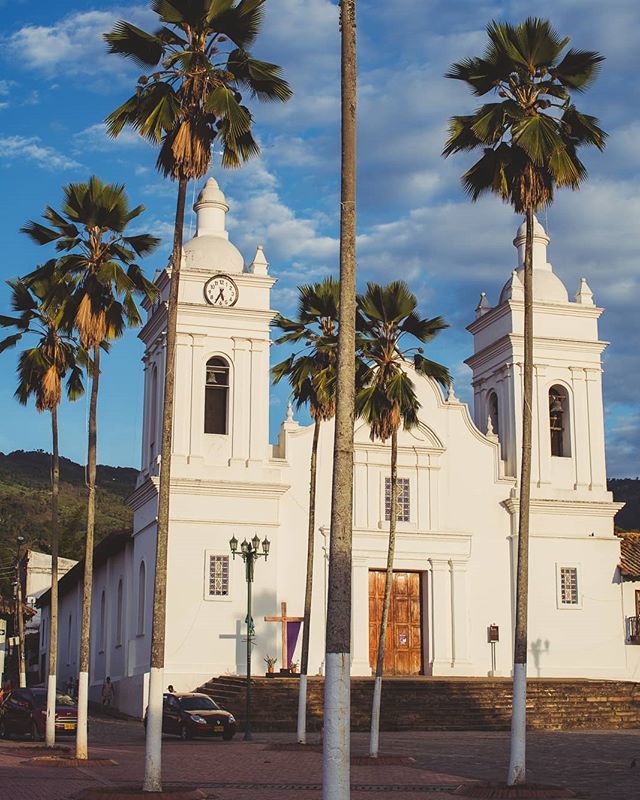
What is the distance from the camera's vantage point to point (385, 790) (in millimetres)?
17031

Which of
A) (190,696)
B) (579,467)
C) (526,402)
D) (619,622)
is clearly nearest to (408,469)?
(579,467)

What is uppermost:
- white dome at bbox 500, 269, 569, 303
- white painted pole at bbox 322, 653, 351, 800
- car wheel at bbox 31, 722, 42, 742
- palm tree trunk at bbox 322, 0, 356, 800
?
white dome at bbox 500, 269, 569, 303

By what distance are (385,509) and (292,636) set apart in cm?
545

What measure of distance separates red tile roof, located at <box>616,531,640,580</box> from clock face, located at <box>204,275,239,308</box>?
53.2 ft

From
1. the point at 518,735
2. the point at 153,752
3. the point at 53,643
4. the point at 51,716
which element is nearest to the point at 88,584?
the point at 53,643

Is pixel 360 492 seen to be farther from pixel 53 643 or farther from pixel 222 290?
pixel 53 643

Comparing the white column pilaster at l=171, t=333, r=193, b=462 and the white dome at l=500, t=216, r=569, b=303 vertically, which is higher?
the white dome at l=500, t=216, r=569, b=303

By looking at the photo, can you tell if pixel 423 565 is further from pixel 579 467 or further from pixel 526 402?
pixel 526 402

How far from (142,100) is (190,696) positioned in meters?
16.5

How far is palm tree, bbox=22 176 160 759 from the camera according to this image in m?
22.4

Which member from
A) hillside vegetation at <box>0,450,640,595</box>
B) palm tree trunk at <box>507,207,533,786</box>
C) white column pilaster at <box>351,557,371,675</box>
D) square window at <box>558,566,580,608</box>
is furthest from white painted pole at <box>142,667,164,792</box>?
hillside vegetation at <box>0,450,640,595</box>

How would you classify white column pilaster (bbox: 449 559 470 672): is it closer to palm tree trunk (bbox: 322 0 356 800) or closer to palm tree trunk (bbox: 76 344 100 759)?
palm tree trunk (bbox: 76 344 100 759)

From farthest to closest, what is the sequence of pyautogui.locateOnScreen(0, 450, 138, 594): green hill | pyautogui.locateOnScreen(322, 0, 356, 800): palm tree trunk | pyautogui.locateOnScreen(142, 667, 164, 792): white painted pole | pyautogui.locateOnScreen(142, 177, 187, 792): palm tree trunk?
pyautogui.locateOnScreen(0, 450, 138, 594): green hill
pyautogui.locateOnScreen(142, 177, 187, 792): palm tree trunk
pyautogui.locateOnScreen(142, 667, 164, 792): white painted pole
pyautogui.locateOnScreen(322, 0, 356, 800): palm tree trunk

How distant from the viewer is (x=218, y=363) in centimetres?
3784
